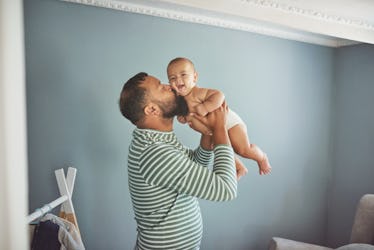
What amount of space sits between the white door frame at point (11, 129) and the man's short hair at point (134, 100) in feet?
1.96

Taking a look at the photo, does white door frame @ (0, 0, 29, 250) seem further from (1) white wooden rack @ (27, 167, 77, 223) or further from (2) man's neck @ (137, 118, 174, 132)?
(1) white wooden rack @ (27, 167, 77, 223)

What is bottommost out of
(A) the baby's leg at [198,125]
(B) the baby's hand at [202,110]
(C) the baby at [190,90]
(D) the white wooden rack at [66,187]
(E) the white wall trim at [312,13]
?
(D) the white wooden rack at [66,187]

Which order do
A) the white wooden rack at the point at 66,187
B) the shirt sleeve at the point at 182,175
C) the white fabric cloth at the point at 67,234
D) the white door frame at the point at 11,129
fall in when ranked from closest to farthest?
the white door frame at the point at 11,129, the shirt sleeve at the point at 182,175, the white fabric cloth at the point at 67,234, the white wooden rack at the point at 66,187

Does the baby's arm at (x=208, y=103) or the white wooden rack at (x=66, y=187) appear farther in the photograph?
the white wooden rack at (x=66, y=187)

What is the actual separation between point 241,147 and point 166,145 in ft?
1.06

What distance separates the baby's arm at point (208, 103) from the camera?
1.07 meters

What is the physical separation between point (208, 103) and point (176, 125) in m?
0.37

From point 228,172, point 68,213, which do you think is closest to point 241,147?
point 228,172

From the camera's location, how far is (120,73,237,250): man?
0.94 meters

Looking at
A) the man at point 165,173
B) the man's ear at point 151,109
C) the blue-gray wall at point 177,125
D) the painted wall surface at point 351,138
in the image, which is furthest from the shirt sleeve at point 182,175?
the painted wall surface at point 351,138

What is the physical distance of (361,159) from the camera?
1.74m

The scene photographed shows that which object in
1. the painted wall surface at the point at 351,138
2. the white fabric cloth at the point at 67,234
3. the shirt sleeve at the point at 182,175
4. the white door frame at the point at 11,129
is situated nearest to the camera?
the white door frame at the point at 11,129

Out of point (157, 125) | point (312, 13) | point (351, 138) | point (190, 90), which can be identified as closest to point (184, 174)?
point (157, 125)

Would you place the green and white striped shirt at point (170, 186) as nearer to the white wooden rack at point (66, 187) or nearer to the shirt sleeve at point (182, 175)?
the shirt sleeve at point (182, 175)
